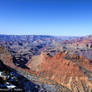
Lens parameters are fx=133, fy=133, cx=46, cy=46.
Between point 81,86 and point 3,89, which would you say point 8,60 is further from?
point 3,89

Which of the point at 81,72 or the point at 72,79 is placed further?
the point at 81,72

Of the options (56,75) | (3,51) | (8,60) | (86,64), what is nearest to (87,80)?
(56,75)

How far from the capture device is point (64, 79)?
127 feet

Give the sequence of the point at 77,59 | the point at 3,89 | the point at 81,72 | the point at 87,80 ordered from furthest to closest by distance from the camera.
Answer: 1. the point at 77,59
2. the point at 81,72
3. the point at 87,80
4. the point at 3,89

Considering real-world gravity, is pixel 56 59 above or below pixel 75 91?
above

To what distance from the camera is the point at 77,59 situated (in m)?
54.9

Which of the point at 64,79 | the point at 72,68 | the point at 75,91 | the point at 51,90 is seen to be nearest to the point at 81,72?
the point at 72,68

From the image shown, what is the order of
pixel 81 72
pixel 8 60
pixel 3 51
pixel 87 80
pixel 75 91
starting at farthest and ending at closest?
1. pixel 3 51
2. pixel 8 60
3. pixel 81 72
4. pixel 87 80
5. pixel 75 91

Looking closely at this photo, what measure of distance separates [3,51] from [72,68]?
104ft

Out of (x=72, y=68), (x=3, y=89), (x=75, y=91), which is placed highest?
(x=3, y=89)

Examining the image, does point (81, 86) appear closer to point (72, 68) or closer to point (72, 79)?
point (72, 79)

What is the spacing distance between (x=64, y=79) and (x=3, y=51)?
3201 cm

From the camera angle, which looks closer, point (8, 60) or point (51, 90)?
point (51, 90)

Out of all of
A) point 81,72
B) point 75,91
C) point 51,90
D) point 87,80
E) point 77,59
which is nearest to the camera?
point 51,90
